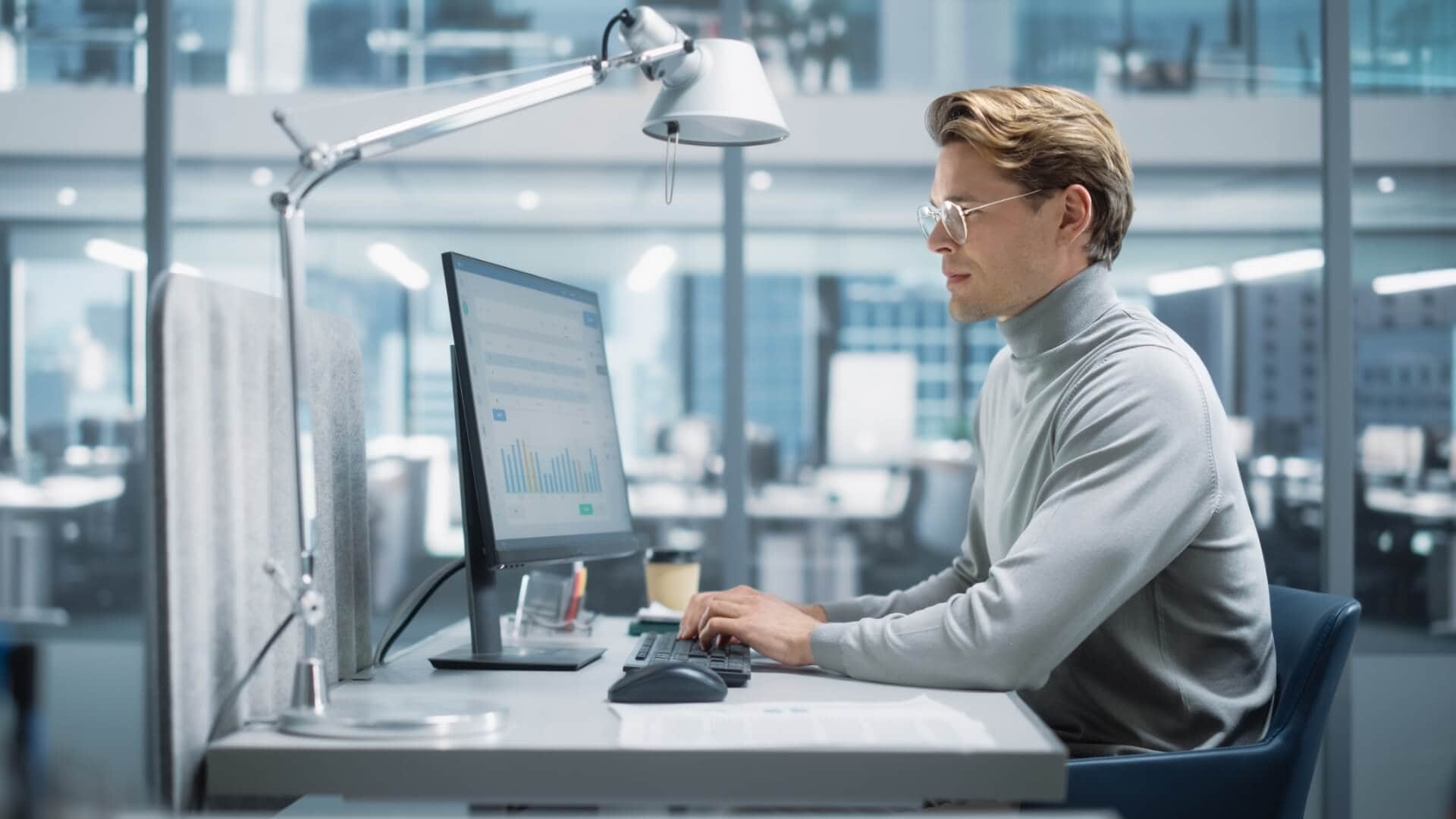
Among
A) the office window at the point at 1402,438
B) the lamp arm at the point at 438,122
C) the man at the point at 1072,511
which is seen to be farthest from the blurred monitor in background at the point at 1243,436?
the lamp arm at the point at 438,122

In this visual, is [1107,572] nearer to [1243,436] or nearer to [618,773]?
[618,773]

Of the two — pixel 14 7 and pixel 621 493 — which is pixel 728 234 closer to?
pixel 621 493

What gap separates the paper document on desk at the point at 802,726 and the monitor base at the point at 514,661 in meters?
0.27

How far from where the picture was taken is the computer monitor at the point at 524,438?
140 cm

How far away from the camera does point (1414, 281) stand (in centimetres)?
274

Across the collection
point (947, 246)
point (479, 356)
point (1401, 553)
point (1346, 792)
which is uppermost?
point (947, 246)

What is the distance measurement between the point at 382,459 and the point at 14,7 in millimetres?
1410

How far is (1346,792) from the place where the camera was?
2.62 meters

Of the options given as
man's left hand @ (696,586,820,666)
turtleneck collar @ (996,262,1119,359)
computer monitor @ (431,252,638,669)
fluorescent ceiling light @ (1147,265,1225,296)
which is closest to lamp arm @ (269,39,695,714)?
computer monitor @ (431,252,638,669)

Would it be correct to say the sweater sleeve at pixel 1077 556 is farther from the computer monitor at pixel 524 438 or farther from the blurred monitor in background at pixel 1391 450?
the blurred monitor in background at pixel 1391 450

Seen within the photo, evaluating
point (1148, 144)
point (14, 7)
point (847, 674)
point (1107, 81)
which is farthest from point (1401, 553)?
point (14, 7)

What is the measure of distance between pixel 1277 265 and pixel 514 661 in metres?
2.17

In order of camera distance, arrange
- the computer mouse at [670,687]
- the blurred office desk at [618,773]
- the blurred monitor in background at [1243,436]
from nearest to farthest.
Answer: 1. the blurred office desk at [618,773]
2. the computer mouse at [670,687]
3. the blurred monitor in background at [1243,436]

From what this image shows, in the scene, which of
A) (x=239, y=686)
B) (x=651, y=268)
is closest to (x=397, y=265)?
(x=651, y=268)
